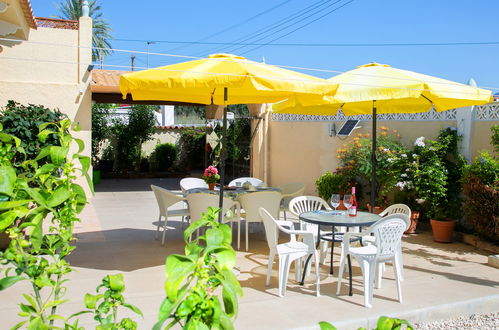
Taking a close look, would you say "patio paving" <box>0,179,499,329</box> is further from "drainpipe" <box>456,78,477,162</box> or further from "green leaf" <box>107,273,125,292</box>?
"green leaf" <box>107,273,125,292</box>

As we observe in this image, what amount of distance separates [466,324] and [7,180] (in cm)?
399

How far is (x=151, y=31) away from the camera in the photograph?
22359 millimetres

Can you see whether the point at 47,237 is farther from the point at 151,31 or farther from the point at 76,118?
the point at 151,31

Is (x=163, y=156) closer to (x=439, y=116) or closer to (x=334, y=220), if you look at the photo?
(x=439, y=116)

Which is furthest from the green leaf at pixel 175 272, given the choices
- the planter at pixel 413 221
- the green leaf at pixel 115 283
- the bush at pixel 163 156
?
the bush at pixel 163 156

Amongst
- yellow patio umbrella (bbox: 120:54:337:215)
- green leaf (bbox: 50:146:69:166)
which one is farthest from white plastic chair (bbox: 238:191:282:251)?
green leaf (bbox: 50:146:69:166)

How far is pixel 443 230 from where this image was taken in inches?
273

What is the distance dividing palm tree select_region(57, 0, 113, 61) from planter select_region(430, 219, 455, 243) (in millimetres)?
30362

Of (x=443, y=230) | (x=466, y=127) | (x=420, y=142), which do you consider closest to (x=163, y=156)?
(x=420, y=142)

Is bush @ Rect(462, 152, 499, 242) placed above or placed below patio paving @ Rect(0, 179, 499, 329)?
above

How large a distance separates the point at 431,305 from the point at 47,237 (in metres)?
3.66

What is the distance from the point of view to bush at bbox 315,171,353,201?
8.96 meters

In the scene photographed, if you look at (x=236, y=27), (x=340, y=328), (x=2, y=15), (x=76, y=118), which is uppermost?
(x=236, y=27)

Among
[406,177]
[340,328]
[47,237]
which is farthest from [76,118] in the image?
[47,237]
